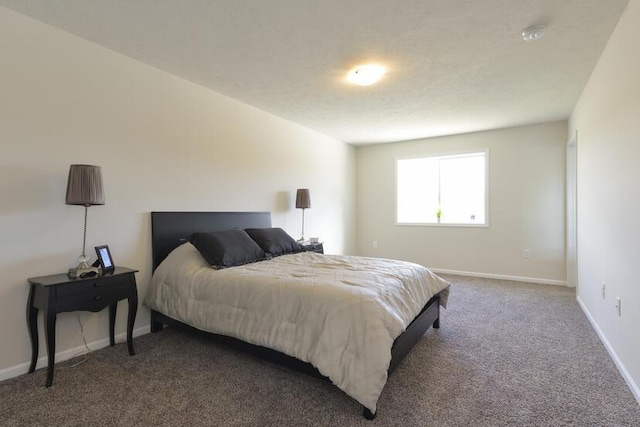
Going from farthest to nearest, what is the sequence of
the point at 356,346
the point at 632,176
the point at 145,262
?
1. the point at 145,262
2. the point at 632,176
3. the point at 356,346

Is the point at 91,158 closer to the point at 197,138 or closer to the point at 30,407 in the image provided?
the point at 197,138

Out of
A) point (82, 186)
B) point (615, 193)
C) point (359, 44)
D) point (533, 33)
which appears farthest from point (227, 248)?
point (615, 193)

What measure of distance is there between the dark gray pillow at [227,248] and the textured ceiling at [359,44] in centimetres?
160

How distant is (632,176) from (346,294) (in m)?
1.97

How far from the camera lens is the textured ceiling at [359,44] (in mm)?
2166

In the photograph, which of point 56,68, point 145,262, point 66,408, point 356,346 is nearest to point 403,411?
point 356,346

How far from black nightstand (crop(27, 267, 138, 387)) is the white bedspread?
426mm

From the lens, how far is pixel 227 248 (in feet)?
9.68

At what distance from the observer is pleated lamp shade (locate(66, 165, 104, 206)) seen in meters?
2.26

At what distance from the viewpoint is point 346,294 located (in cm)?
197

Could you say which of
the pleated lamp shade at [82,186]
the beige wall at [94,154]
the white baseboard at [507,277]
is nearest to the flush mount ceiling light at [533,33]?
the beige wall at [94,154]

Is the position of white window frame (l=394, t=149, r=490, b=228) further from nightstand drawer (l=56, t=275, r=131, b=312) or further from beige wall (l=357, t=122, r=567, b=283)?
nightstand drawer (l=56, t=275, r=131, b=312)

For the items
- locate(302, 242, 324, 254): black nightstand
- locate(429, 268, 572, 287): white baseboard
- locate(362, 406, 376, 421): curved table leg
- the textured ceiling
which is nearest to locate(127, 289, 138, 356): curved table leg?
locate(362, 406, 376, 421): curved table leg

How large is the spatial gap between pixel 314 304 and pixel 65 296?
1.65 meters
